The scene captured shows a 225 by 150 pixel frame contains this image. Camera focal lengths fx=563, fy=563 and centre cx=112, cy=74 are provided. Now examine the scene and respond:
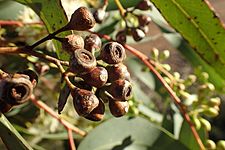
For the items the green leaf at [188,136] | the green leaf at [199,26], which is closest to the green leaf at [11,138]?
the green leaf at [199,26]

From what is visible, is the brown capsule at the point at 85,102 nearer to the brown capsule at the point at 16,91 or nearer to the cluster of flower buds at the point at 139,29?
the brown capsule at the point at 16,91

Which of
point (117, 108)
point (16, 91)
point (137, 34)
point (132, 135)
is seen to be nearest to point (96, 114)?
point (117, 108)

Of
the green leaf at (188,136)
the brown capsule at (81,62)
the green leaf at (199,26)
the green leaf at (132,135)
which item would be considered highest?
the brown capsule at (81,62)

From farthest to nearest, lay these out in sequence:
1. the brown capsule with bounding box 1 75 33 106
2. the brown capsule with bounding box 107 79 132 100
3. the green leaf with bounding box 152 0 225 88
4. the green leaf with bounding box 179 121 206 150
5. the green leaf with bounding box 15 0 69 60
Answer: the green leaf with bounding box 179 121 206 150
the green leaf with bounding box 152 0 225 88
the green leaf with bounding box 15 0 69 60
the brown capsule with bounding box 107 79 132 100
the brown capsule with bounding box 1 75 33 106

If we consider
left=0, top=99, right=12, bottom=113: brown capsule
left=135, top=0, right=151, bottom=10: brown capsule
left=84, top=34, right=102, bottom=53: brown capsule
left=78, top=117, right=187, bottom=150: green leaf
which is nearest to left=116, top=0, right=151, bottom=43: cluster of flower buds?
left=135, top=0, right=151, bottom=10: brown capsule

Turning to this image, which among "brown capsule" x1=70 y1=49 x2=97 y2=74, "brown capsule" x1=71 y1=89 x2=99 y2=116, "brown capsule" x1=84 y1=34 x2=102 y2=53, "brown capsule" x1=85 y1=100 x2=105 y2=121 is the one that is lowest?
"brown capsule" x1=85 y1=100 x2=105 y2=121

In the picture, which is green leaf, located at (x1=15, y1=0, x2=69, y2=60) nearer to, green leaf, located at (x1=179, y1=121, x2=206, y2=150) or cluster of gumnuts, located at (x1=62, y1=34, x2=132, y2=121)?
cluster of gumnuts, located at (x1=62, y1=34, x2=132, y2=121)
